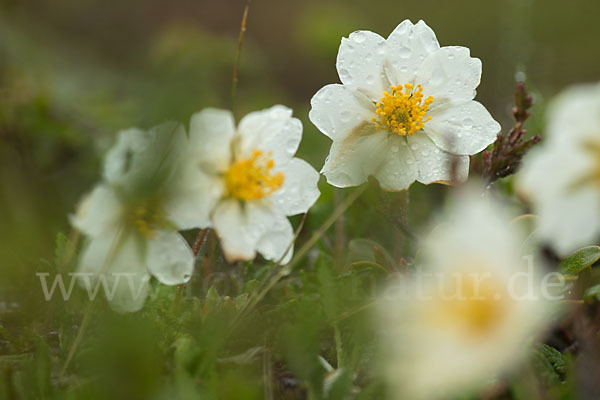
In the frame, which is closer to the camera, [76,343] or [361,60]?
[76,343]

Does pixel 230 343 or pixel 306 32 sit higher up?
pixel 306 32

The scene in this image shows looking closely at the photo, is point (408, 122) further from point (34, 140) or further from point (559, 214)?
point (34, 140)

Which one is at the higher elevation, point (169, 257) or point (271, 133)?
point (271, 133)

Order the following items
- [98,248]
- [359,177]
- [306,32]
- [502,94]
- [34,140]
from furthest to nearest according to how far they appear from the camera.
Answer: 1. [306,32]
2. [502,94]
3. [34,140]
4. [359,177]
5. [98,248]

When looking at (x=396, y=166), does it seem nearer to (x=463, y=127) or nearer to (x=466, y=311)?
(x=463, y=127)

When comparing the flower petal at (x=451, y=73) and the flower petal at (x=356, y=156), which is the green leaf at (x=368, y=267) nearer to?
the flower petal at (x=356, y=156)

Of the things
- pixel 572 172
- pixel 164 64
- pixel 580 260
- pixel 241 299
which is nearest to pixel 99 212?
pixel 241 299

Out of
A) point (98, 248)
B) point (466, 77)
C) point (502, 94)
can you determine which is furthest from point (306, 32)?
point (98, 248)
